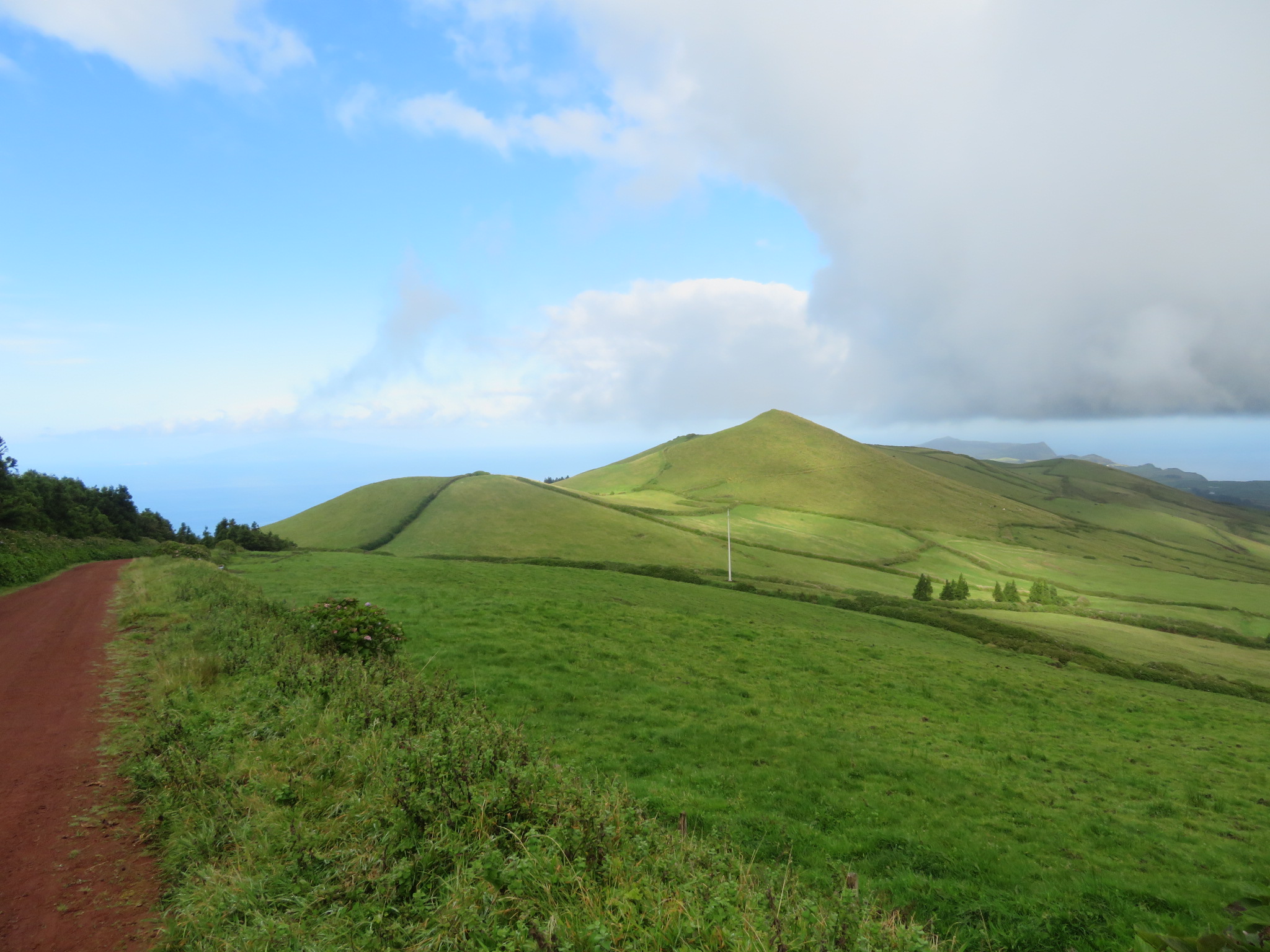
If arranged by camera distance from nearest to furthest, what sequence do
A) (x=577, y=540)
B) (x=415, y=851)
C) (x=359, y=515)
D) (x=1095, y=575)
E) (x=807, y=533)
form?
(x=415, y=851)
(x=577, y=540)
(x=359, y=515)
(x=807, y=533)
(x=1095, y=575)

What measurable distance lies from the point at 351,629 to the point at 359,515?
97641 millimetres

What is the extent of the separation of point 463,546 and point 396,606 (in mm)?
58396

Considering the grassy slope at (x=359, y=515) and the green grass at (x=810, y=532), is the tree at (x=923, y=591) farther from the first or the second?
Result: the grassy slope at (x=359, y=515)

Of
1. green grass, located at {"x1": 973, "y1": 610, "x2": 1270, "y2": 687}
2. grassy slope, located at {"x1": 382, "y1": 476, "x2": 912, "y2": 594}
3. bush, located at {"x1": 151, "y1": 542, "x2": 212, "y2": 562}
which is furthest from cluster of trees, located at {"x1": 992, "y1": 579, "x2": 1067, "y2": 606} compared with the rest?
bush, located at {"x1": 151, "y1": 542, "x2": 212, "y2": 562}

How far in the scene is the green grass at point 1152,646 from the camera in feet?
142

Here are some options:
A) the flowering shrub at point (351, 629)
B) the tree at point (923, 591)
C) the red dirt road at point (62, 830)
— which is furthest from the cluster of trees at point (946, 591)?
the red dirt road at point (62, 830)

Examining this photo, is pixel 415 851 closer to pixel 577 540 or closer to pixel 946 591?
pixel 946 591

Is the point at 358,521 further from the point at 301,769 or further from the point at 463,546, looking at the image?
the point at 301,769

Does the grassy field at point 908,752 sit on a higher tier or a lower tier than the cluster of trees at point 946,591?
higher

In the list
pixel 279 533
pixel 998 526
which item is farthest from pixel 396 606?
pixel 998 526

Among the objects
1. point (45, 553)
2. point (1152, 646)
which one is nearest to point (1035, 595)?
point (1152, 646)

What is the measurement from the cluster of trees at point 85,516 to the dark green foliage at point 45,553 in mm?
2665

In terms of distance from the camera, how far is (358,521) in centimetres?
10306

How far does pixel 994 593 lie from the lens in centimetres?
8412
